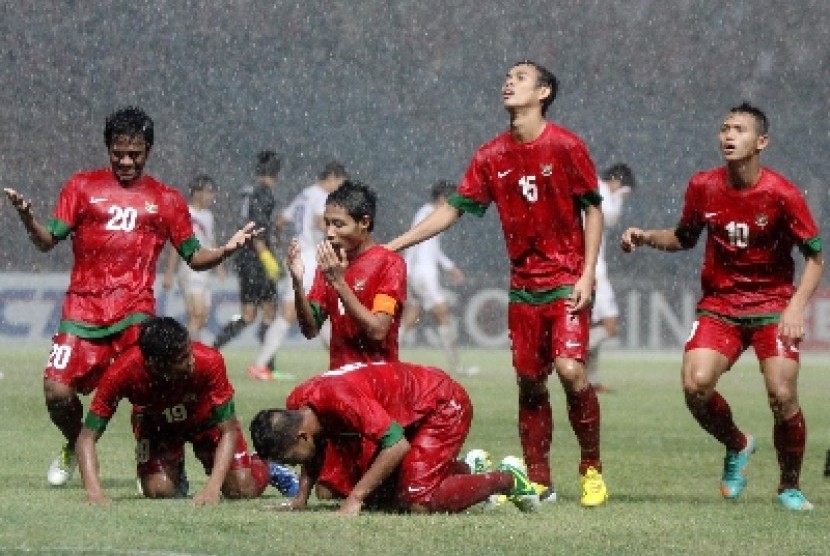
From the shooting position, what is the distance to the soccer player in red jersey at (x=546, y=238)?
385 inches

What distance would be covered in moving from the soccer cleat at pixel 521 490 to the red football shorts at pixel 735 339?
122 centimetres

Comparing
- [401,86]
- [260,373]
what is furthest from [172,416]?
[401,86]

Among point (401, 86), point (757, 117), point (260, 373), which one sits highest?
point (401, 86)

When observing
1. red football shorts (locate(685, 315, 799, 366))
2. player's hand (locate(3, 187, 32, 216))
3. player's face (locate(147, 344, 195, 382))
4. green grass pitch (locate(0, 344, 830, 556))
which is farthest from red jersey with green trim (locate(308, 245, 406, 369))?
red football shorts (locate(685, 315, 799, 366))

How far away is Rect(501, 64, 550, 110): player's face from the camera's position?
9.85 meters

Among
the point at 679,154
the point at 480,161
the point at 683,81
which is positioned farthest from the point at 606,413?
the point at 683,81

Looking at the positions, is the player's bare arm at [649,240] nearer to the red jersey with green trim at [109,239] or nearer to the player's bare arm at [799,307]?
the player's bare arm at [799,307]

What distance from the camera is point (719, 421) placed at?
10.2 meters

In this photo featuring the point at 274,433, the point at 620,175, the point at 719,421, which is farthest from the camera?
the point at 620,175

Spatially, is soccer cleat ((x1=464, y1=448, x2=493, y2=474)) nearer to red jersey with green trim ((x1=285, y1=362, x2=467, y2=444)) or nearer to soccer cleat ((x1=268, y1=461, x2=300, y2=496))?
red jersey with green trim ((x1=285, y1=362, x2=467, y2=444))

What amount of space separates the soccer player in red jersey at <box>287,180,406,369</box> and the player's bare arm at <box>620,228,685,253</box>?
1170 mm

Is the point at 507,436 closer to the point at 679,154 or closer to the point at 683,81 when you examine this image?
the point at 679,154

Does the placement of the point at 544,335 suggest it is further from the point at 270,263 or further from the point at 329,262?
the point at 270,263

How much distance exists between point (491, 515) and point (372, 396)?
736 millimetres
